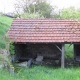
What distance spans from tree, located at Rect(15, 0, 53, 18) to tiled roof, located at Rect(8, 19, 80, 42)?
22602mm

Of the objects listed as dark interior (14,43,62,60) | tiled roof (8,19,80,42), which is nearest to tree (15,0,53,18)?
dark interior (14,43,62,60)

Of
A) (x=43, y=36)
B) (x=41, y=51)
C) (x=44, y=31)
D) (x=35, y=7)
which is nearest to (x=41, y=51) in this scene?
(x=41, y=51)

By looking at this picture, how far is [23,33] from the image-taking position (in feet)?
48.1

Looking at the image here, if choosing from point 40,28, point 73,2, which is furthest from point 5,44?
point 73,2

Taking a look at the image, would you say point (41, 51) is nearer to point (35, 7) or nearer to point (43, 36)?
point (43, 36)

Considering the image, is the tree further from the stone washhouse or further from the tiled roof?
the tiled roof

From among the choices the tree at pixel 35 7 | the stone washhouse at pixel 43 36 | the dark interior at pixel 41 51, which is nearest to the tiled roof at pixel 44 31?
the stone washhouse at pixel 43 36

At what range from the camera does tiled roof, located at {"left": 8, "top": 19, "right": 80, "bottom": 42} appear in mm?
13992

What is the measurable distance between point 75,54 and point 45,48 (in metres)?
2.48

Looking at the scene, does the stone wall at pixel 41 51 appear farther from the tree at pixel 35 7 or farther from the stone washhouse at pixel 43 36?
the tree at pixel 35 7

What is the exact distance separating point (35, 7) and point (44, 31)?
25.1 meters

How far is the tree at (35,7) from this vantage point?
128 feet

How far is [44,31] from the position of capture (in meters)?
14.8

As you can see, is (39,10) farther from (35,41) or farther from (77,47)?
(35,41)
